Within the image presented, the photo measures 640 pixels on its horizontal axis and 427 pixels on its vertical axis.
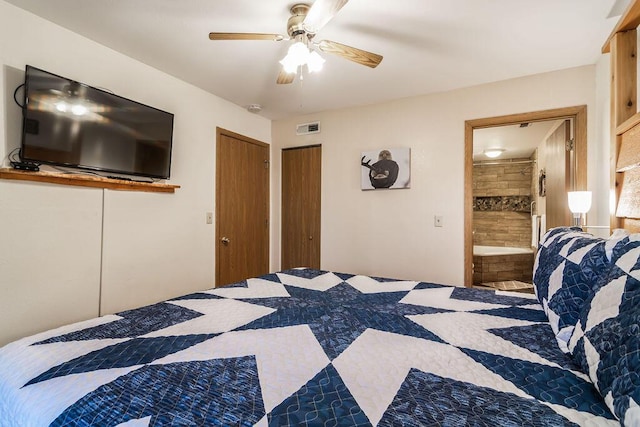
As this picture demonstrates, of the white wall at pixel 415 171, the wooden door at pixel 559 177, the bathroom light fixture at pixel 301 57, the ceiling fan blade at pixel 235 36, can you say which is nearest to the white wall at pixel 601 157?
the white wall at pixel 415 171

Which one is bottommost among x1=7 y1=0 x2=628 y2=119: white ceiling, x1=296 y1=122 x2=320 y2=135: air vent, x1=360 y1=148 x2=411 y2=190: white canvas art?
x1=360 y1=148 x2=411 y2=190: white canvas art

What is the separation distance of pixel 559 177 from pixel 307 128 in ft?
8.97

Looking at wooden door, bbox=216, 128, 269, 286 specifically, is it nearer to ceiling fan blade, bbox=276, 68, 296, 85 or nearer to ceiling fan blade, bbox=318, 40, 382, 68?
ceiling fan blade, bbox=276, 68, 296, 85

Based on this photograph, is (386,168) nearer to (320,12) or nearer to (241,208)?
(241,208)

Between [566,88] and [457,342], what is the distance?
2.69m

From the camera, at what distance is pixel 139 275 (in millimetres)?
2484

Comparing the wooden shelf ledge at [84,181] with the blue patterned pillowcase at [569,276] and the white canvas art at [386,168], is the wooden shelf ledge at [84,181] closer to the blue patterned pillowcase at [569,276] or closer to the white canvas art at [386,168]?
the white canvas art at [386,168]

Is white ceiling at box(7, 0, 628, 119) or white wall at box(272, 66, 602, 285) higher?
white ceiling at box(7, 0, 628, 119)

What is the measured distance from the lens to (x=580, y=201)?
219 cm

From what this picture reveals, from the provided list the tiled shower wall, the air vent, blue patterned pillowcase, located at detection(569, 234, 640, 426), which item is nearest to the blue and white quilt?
blue patterned pillowcase, located at detection(569, 234, 640, 426)

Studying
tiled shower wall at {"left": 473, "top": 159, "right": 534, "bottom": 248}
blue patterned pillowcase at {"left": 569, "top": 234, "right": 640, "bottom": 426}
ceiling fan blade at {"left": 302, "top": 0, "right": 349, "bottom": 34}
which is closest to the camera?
blue patterned pillowcase at {"left": 569, "top": 234, "right": 640, "bottom": 426}

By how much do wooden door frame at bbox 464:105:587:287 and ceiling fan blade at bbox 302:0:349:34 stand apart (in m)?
1.96

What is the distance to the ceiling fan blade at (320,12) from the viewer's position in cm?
144

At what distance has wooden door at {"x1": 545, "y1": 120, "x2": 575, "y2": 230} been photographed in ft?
9.12
